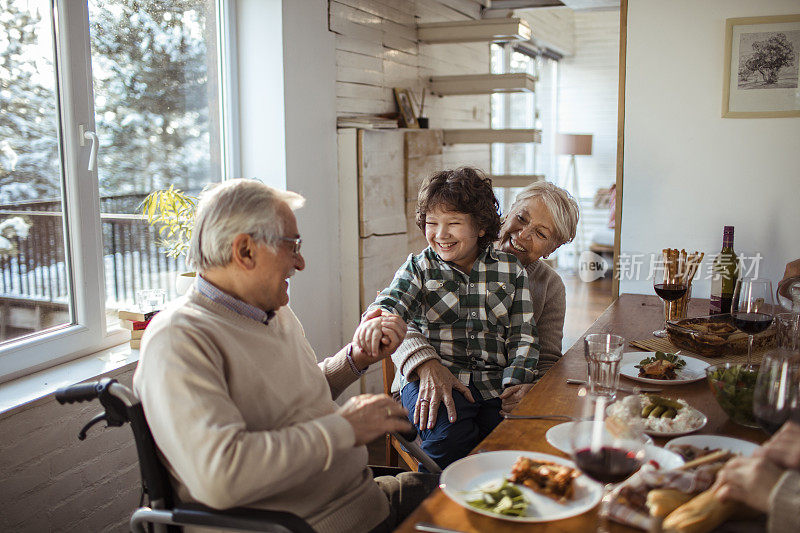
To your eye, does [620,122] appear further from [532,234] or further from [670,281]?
[670,281]

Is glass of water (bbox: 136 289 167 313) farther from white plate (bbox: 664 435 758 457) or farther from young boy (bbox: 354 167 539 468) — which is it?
white plate (bbox: 664 435 758 457)

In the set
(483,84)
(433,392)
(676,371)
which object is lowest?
(433,392)

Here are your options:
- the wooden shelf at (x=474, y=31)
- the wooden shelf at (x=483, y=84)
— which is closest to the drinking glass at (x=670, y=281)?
the wooden shelf at (x=483, y=84)

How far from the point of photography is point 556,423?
154cm

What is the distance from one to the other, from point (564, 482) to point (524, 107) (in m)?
7.50

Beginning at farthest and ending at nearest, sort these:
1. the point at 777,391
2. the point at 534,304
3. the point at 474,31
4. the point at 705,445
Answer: the point at 474,31 → the point at 534,304 → the point at 705,445 → the point at 777,391

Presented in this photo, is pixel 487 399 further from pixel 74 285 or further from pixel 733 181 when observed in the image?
pixel 733 181

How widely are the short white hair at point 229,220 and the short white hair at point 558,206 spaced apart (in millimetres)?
1283

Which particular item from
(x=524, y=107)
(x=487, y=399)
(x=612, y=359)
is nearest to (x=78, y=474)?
A: (x=487, y=399)

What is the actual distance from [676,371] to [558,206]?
84 cm

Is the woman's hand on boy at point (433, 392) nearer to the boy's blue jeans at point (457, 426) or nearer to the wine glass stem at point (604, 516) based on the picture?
the boy's blue jeans at point (457, 426)

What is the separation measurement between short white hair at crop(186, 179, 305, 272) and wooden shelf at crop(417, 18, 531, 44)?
128 inches

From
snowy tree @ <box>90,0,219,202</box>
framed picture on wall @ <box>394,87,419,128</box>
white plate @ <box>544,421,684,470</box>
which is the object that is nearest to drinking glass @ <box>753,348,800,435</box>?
white plate @ <box>544,421,684,470</box>

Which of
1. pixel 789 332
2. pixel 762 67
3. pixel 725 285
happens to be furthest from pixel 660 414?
pixel 762 67
